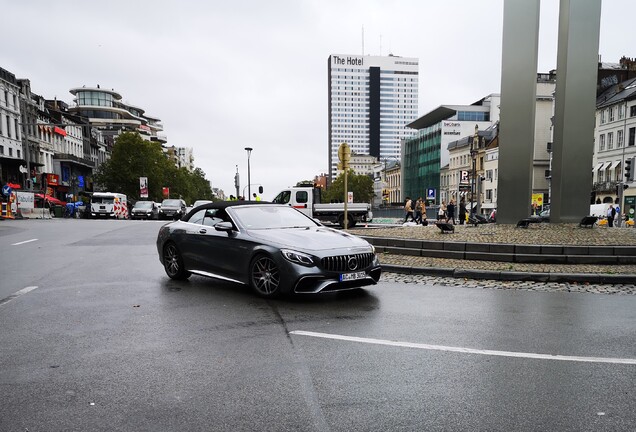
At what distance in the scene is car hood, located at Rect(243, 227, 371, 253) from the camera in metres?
6.75

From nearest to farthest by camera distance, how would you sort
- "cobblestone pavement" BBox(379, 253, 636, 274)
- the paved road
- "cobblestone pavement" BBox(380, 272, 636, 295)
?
the paved road, "cobblestone pavement" BBox(380, 272, 636, 295), "cobblestone pavement" BBox(379, 253, 636, 274)

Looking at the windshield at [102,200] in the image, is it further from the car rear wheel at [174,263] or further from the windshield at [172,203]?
the car rear wheel at [174,263]

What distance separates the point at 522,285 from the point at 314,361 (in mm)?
5704

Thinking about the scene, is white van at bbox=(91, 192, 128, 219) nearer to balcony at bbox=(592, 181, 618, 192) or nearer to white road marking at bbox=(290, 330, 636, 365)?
white road marking at bbox=(290, 330, 636, 365)

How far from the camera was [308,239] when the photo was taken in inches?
276

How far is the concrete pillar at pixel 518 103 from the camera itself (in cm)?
1562

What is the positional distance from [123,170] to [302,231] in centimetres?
7466

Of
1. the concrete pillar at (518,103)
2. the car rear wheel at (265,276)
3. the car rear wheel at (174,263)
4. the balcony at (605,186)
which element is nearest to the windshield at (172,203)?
the concrete pillar at (518,103)

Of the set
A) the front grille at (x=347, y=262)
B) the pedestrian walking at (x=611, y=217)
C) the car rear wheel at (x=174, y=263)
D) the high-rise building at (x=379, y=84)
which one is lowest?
the pedestrian walking at (x=611, y=217)

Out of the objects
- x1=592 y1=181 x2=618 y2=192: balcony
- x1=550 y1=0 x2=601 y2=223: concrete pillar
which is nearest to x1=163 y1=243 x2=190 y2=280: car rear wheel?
x1=550 y1=0 x2=601 y2=223: concrete pillar

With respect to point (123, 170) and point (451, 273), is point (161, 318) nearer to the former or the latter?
point (451, 273)

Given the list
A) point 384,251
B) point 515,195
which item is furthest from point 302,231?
point 515,195

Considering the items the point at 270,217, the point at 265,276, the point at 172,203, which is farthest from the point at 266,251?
the point at 172,203

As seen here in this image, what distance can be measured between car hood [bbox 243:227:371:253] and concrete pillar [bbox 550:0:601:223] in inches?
443
